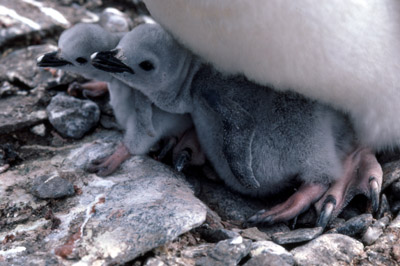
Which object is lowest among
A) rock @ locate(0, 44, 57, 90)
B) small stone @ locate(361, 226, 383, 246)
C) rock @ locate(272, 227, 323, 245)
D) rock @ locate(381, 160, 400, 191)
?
rock @ locate(0, 44, 57, 90)

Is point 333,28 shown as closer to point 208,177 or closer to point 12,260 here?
point 208,177

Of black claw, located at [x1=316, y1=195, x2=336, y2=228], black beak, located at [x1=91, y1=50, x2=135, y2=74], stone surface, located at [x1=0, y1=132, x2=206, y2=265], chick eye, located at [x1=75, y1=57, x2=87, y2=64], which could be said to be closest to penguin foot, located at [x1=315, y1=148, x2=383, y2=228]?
black claw, located at [x1=316, y1=195, x2=336, y2=228]

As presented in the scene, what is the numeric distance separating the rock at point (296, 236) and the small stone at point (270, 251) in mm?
74

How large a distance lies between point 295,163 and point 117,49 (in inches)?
23.3

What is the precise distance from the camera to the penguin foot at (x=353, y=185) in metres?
1.42

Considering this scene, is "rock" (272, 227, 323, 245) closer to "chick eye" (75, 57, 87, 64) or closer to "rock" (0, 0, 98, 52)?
"chick eye" (75, 57, 87, 64)

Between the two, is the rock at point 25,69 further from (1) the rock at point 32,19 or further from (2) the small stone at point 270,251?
(2) the small stone at point 270,251

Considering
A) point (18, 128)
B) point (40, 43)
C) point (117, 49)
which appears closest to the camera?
point (117, 49)

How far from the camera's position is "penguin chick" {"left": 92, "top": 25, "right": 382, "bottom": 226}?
1.43 meters

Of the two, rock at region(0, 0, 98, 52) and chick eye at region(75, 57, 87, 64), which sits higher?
chick eye at region(75, 57, 87, 64)

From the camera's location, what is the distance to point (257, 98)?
1477mm

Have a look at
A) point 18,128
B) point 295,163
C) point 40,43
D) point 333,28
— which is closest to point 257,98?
point 295,163

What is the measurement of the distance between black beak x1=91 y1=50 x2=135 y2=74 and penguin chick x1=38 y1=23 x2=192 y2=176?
15 centimetres

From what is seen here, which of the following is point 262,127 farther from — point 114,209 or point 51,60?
point 51,60
